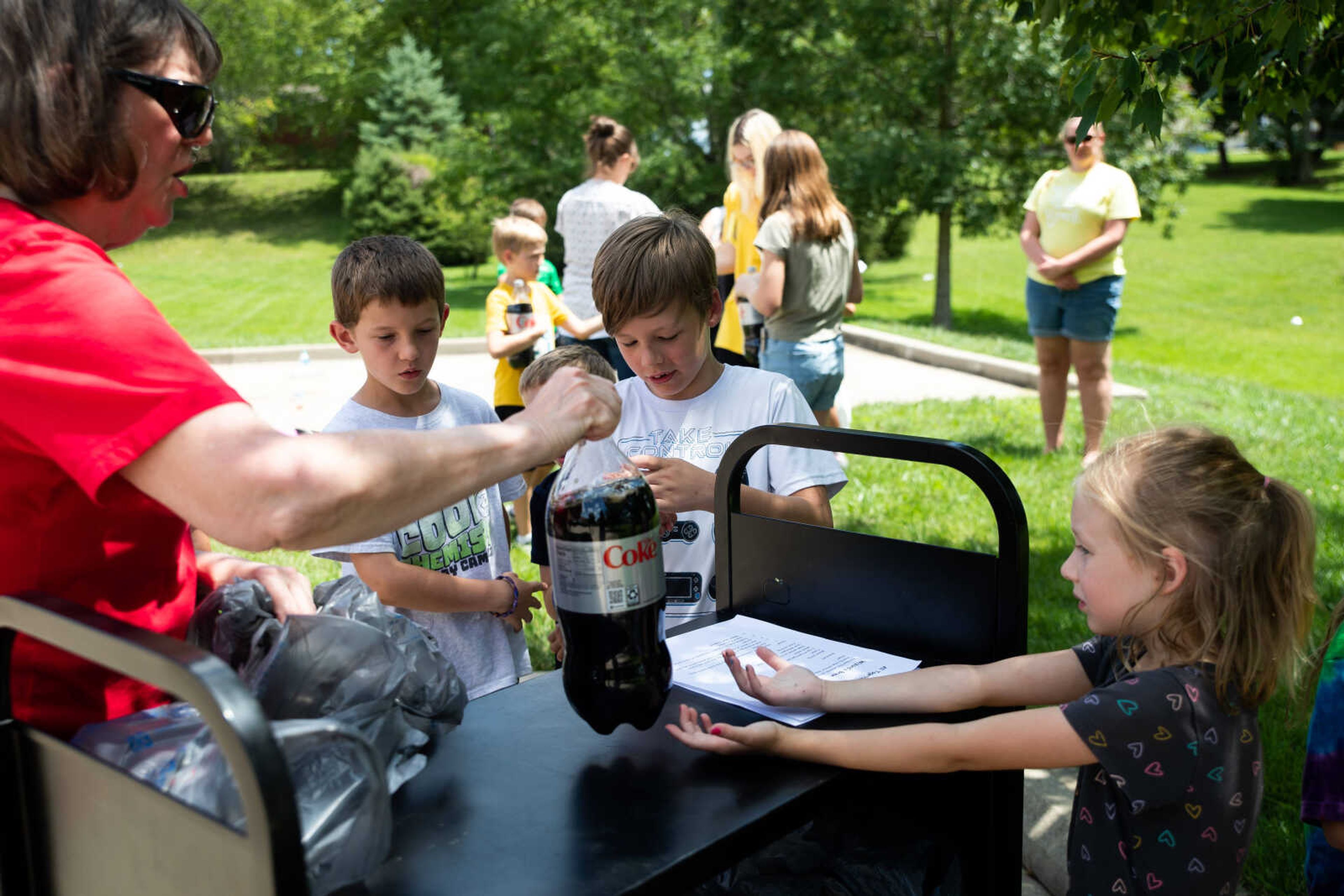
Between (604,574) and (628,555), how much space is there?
4 cm

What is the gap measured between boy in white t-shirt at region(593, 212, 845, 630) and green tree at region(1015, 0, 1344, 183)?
0.97 meters

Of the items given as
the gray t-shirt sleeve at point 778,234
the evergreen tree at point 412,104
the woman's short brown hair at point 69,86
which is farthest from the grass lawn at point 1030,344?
the evergreen tree at point 412,104

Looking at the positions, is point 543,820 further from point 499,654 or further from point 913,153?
point 913,153

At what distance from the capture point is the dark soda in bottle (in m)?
1.54

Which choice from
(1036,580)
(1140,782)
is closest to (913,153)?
(1036,580)

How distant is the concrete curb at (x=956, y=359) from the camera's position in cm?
914

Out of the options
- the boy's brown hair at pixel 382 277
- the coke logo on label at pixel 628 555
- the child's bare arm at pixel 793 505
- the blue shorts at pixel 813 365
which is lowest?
the blue shorts at pixel 813 365

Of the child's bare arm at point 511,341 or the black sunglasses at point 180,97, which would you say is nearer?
the black sunglasses at point 180,97

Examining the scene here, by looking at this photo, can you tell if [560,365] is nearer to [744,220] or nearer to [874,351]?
[744,220]

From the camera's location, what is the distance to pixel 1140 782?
1666mm

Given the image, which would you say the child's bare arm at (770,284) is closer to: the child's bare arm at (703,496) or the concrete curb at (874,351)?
the child's bare arm at (703,496)

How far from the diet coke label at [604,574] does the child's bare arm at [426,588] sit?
1.07 m

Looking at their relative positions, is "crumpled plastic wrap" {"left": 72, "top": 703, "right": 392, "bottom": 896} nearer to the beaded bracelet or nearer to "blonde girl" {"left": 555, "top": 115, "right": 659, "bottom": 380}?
the beaded bracelet

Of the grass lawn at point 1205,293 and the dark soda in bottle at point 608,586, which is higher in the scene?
the dark soda in bottle at point 608,586
